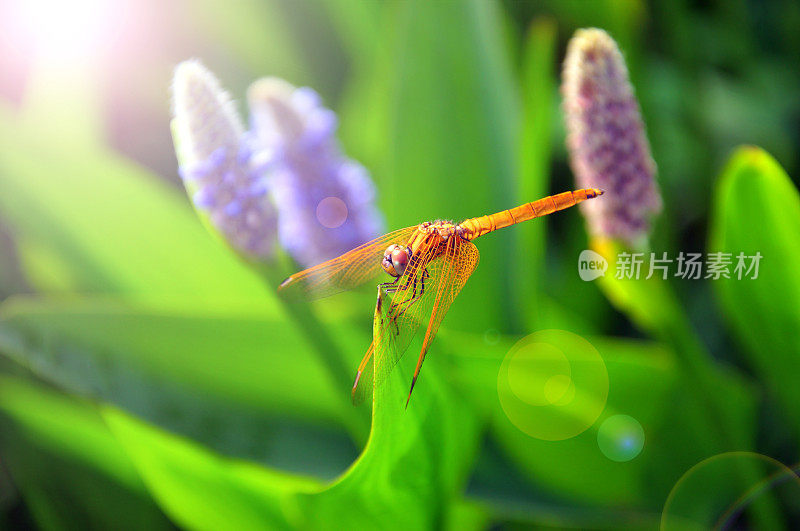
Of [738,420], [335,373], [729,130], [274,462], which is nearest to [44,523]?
[274,462]

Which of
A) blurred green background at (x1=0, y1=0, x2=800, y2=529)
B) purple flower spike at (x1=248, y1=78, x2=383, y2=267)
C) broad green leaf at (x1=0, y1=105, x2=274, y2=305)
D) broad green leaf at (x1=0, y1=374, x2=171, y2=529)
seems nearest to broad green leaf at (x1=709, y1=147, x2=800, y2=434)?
blurred green background at (x1=0, y1=0, x2=800, y2=529)

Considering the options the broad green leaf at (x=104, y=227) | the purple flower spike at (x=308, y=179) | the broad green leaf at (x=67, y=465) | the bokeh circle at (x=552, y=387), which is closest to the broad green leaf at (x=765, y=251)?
the bokeh circle at (x=552, y=387)

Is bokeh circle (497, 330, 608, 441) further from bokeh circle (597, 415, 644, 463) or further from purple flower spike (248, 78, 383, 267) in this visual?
purple flower spike (248, 78, 383, 267)

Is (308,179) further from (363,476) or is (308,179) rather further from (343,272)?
(363,476)

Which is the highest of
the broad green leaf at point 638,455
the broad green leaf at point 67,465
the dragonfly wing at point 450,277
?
the dragonfly wing at point 450,277

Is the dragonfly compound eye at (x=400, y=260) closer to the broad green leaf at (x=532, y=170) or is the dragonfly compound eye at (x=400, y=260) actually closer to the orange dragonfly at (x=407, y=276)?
the orange dragonfly at (x=407, y=276)

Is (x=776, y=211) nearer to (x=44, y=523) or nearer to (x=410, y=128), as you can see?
(x=410, y=128)
